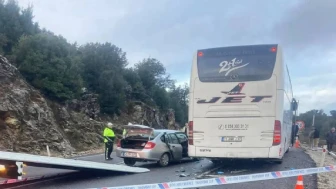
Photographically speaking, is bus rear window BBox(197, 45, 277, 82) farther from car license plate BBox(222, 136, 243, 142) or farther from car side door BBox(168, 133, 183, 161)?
car side door BBox(168, 133, 183, 161)

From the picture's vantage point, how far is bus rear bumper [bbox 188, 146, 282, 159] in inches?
386

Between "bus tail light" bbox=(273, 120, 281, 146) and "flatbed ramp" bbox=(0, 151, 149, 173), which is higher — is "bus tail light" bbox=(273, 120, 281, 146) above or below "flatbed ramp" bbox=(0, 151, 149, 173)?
above

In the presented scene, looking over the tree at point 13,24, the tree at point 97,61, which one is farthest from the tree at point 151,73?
the tree at point 13,24

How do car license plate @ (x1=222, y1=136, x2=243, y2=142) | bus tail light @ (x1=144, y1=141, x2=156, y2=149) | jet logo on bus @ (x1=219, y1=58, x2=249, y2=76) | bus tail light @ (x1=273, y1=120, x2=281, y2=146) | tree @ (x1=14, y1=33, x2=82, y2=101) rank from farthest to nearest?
tree @ (x1=14, y1=33, x2=82, y2=101) → bus tail light @ (x1=144, y1=141, x2=156, y2=149) → jet logo on bus @ (x1=219, y1=58, x2=249, y2=76) → car license plate @ (x1=222, y1=136, x2=243, y2=142) → bus tail light @ (x1=273, y1=120, x2=281, y2=146)

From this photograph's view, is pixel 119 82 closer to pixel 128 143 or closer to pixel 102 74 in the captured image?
pixel 102 74

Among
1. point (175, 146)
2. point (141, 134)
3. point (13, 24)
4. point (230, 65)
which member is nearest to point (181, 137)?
point (175, 146)

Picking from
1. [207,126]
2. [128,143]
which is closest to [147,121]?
[128,143]

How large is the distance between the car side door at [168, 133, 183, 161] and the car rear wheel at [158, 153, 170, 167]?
0.32 m

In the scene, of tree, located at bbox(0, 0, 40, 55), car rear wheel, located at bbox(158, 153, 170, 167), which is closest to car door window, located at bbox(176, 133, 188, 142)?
car rear wheel, located at bbox(158, 153, 170, 167)

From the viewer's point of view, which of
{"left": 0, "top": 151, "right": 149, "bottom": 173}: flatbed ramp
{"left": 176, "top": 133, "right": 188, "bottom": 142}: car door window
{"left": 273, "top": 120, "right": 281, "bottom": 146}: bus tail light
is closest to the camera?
{"left": 0, "top": 151, "right": 149, "bottom": 173}: flatbed ramp

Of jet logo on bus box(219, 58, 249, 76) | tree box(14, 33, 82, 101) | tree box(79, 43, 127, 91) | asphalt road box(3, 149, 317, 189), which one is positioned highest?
tree box(79, 43, 127, 91)

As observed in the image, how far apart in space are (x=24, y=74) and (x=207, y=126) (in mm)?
21400

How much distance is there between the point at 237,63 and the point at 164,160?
4.67 m

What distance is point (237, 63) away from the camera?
10.4 metres
